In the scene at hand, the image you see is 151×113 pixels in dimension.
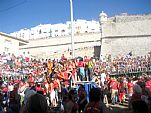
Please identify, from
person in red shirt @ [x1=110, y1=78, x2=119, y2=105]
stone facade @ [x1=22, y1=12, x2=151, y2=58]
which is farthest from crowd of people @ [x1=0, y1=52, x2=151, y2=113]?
stone facade @ [x1=22, y1=12, x2=151, y2=58]

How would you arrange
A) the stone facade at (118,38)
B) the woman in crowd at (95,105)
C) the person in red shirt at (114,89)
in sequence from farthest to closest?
1. the stone facade at (118,38)
2. the person in red shirt at (114,89)
3. the woman in crowd at (95,105)

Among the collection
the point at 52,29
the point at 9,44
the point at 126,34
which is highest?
the point at 52,29

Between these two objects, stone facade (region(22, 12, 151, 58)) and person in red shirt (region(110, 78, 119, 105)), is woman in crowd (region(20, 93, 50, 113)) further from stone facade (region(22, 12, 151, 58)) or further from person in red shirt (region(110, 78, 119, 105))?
stone facade (region(22, 12, 151, 58))

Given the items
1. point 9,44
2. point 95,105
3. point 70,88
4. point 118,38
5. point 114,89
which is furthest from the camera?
point 9,44

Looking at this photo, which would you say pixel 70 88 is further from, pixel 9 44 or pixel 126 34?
pixel 9 44

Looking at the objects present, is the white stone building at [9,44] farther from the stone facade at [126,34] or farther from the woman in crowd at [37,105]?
the woman in crowd at [37,105]

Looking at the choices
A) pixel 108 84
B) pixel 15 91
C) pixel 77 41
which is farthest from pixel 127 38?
pixel 15 91

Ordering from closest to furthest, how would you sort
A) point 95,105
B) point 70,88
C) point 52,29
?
point 95,105
point 70,88
point 52,29

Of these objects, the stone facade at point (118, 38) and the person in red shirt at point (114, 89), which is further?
the stone facade at point (118, 38)

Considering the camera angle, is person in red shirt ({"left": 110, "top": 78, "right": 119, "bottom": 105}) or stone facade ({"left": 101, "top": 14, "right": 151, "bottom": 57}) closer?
person in red shirt ({"left": 110, "top": 78, "right": 119, "bottom": 105})

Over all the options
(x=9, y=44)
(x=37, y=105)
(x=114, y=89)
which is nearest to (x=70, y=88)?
(x=114, y=89)

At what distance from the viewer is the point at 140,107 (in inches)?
192

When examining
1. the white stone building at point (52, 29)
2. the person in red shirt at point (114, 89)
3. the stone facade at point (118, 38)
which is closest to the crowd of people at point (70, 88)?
the person in red shirt at point (114, 89)

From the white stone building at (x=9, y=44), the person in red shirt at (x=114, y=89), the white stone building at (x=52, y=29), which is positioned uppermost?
the white stone building at (x=52, y=29)
